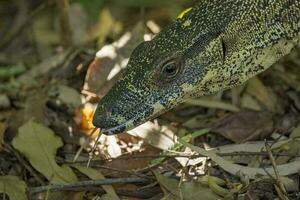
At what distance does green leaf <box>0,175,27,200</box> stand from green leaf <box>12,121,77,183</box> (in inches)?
6.1

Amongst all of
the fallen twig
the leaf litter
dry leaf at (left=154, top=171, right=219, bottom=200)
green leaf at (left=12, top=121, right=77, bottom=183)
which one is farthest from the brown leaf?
green leaf at (left=12, top=121, right=77, bottom=183)

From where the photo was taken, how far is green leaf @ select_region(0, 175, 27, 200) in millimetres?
3672

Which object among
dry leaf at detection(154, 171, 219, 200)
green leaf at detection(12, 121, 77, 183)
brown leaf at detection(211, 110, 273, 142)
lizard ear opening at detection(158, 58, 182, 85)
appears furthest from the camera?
brown leaf at detection(211, 110, 273, 142)

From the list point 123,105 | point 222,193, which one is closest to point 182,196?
point 222,193

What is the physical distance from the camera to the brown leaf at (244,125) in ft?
13.6

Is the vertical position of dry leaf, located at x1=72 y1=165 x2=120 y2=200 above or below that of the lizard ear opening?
below

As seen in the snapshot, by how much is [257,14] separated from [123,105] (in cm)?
105

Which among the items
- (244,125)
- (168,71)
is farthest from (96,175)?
(244,125)

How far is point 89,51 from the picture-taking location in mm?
4949

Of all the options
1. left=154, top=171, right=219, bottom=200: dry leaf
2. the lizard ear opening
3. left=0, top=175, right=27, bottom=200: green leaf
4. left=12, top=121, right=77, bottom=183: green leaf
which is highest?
the lizard ear opening

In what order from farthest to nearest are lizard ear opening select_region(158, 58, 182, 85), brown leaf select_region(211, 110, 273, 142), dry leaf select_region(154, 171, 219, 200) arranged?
brown leaf select_region(211, 110, 273, 142) → lizard ear opening select_region(158, 58, 182, 85) → dry leaf select_region(154, 171, 219, 200)

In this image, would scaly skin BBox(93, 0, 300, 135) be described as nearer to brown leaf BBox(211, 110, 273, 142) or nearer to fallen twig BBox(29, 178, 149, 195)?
fallen twig BBox(29, 178, 149, 195)

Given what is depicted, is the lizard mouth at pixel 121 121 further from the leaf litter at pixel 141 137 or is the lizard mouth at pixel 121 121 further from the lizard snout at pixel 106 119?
the leaf litter at pixel 141 137

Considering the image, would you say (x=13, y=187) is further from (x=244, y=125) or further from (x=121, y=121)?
(x=244, y=125)
